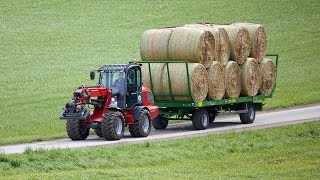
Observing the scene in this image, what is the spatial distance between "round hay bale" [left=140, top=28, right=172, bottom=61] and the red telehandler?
1812mm

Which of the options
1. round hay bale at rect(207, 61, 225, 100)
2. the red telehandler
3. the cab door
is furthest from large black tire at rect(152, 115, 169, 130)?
the cab door

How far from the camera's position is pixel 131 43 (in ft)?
169

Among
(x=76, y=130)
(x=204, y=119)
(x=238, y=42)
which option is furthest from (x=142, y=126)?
(x=238, y=42)

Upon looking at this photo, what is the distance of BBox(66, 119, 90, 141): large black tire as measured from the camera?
2861 centimetres

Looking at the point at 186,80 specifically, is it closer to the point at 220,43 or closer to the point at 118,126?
the point at 220,43

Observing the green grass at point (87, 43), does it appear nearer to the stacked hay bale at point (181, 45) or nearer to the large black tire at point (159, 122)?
the large black tire at point (159, 122)

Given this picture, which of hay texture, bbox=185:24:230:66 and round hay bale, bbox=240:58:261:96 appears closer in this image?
hay texture, bbox=185:24:230:66

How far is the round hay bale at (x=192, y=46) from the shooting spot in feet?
103

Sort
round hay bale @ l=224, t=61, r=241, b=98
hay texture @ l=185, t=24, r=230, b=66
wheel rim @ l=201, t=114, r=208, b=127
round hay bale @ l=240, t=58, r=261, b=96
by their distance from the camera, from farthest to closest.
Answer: round hay bale @ l=240, t=58, r=261, b=96, round hay bale @ l=224, t=61, r=241, b=98, hay texture @ l=185, t=24, r=230, b=66, wheel rim @ l=201, t=114, r=208, b=127

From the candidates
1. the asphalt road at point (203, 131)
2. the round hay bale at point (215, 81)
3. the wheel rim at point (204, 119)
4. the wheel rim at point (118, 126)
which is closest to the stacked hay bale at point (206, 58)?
the round hay bale at point (215, 81)

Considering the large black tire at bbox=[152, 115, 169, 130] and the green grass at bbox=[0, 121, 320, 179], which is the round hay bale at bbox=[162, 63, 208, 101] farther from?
the green grass at bbox=[0, 121, 320, 179]

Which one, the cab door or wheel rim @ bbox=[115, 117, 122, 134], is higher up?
the cab door

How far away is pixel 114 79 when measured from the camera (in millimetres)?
29938

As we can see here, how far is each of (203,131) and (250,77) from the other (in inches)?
143
